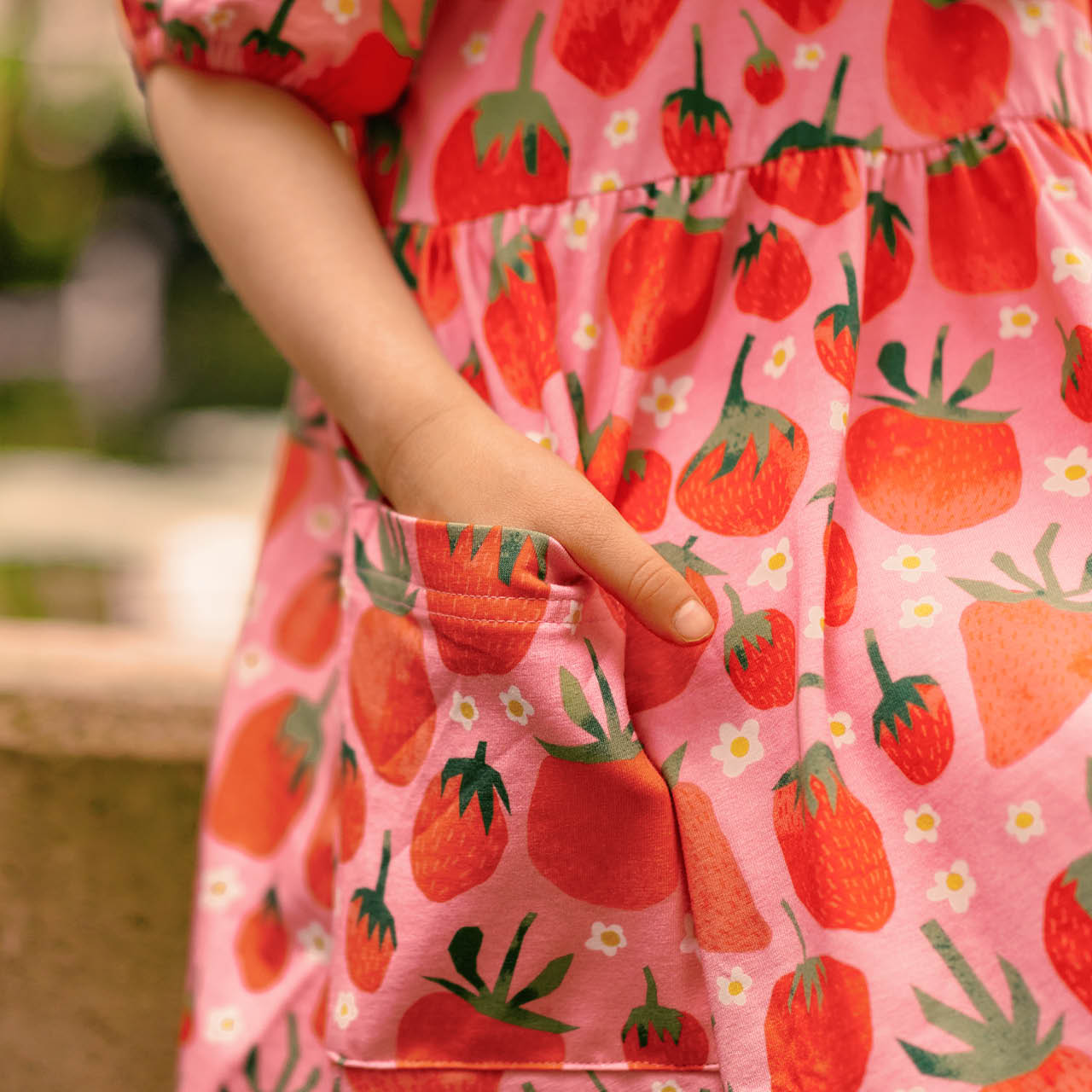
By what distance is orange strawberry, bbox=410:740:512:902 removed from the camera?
1.18 feet

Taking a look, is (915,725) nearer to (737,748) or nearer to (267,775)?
(737,748)

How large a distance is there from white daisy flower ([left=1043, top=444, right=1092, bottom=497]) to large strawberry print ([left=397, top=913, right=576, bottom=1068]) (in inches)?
10.8

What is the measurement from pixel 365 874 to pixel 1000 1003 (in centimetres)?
25

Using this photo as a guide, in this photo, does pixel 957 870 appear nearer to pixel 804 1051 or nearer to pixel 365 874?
pixel 804 1051

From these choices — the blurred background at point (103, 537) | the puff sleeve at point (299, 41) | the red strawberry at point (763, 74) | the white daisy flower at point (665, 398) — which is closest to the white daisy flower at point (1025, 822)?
the white daisy flower at point (665, 398)

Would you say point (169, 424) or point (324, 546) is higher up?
point (324, 546)

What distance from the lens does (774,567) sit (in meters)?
0.37

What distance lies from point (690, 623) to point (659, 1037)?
172mm

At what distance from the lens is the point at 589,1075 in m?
0.38

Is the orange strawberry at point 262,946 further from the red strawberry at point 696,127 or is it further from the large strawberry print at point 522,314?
the red strawberry at point 696,127

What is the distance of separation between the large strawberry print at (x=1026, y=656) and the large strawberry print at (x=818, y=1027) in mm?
96

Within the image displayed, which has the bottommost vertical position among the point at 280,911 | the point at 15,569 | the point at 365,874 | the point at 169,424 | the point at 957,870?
the point at 15,569

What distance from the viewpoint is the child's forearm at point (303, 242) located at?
43cm

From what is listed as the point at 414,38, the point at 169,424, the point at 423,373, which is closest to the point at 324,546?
the point at 423,373
